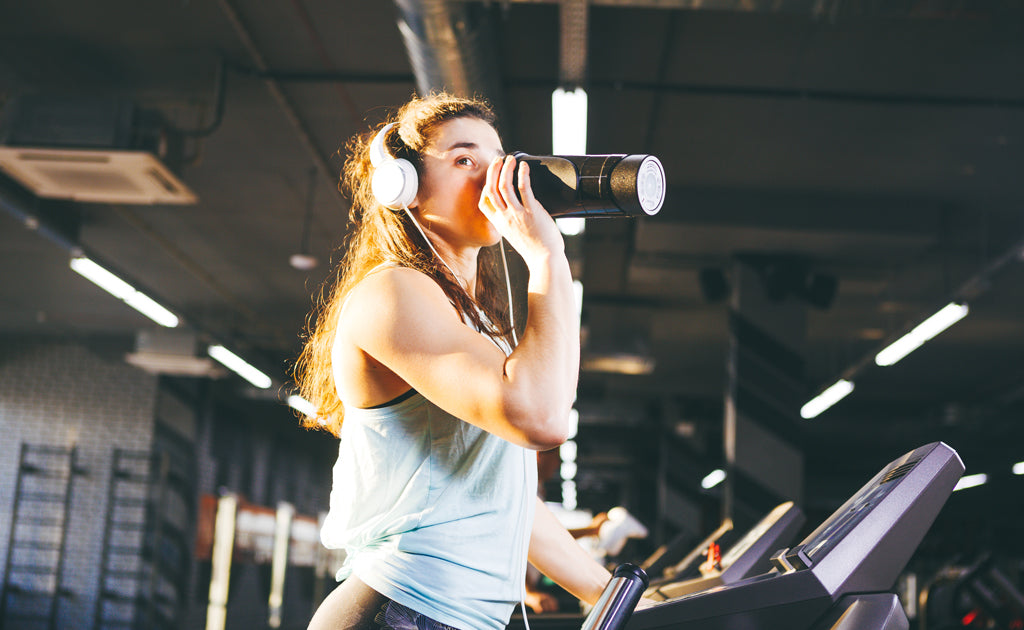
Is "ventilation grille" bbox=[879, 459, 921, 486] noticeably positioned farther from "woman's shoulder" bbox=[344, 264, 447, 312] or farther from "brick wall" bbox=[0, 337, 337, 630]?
"brick wall" bbox=[0, 337, 337, 630]

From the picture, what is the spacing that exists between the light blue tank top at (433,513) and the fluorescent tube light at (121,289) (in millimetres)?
6388

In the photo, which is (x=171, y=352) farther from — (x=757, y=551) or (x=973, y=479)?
(x=973, y=479)

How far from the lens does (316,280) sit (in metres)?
9.27

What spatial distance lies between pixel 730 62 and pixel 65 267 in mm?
6686

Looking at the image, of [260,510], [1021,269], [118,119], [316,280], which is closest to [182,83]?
[118,119]

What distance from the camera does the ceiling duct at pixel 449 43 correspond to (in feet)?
11.3

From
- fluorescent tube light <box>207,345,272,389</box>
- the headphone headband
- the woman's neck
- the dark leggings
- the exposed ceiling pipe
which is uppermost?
the exposed ceiling pipe

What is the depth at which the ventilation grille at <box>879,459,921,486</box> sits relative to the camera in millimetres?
1230

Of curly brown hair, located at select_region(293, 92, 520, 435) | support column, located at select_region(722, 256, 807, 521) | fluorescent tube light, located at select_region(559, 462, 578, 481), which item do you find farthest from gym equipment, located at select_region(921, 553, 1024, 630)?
fluorescent tube light, located at select_region(559, 462, 578, 481)

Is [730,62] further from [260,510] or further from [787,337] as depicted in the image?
[260,510]

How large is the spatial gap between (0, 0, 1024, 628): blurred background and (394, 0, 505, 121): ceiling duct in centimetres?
2

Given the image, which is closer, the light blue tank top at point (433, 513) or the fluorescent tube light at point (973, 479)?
the light blue tank top at point (433, 513)

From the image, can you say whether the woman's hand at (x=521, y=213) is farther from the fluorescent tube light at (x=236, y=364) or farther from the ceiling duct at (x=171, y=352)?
the ceiling duct at (x=171, y=352)

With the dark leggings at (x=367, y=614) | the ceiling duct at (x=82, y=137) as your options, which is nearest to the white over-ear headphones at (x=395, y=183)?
the dark leggings at (x=367, y=614)
